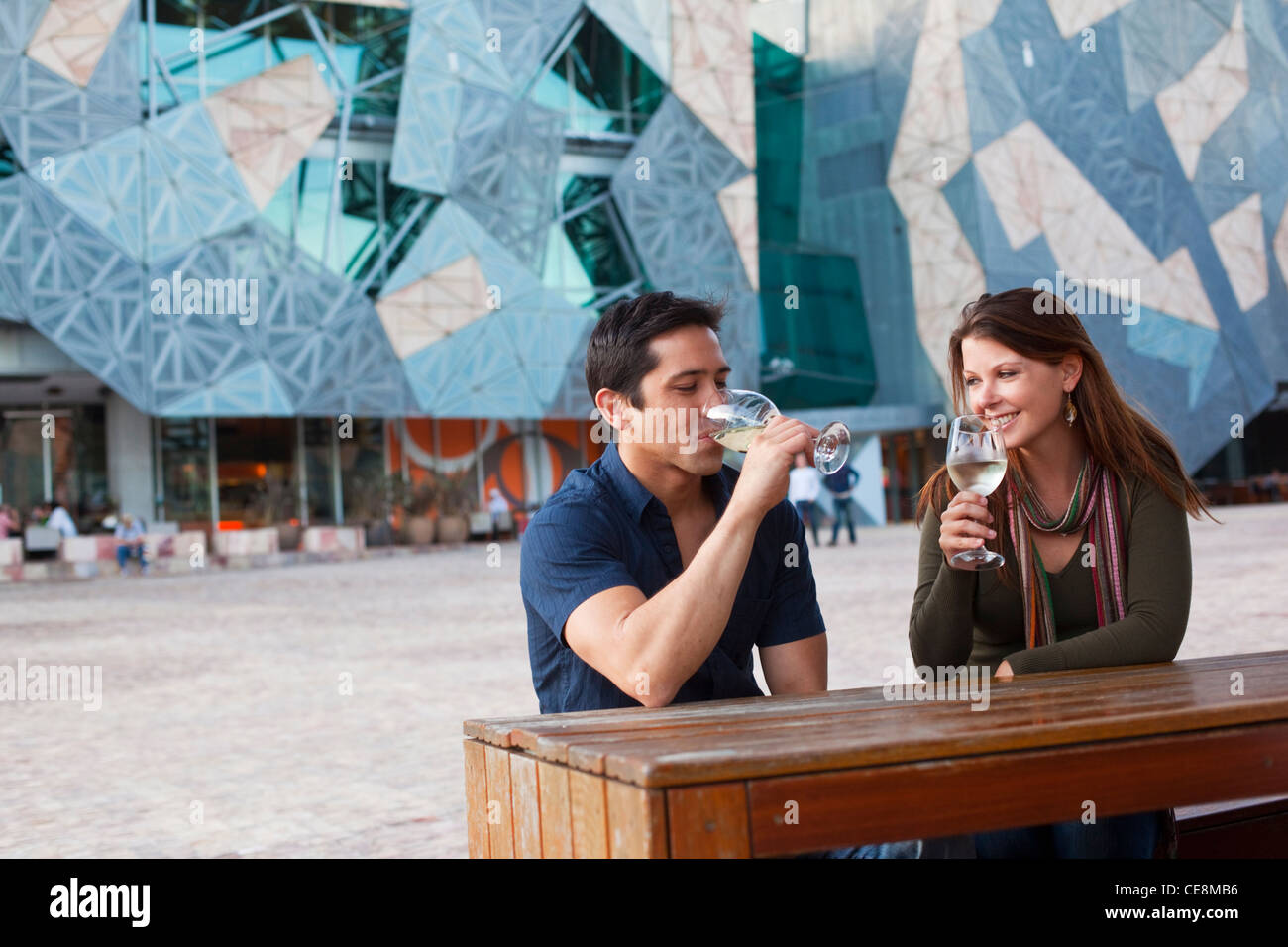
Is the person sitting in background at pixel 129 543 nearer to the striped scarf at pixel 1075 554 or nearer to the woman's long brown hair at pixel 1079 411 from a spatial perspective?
the woman's long brown hair at pixel 1079 411

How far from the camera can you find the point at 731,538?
2291 millimetres

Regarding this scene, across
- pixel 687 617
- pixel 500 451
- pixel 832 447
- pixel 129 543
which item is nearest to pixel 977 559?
pixel 832 447

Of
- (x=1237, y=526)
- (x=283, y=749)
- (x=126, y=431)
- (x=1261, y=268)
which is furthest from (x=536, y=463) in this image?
(x=283, y=749)

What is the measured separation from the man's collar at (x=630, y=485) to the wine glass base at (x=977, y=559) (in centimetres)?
55

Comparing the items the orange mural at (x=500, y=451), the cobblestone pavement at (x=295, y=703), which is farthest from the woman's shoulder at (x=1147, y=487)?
the orange mural at (x=500, y=451)

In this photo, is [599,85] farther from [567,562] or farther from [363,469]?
[567,562]

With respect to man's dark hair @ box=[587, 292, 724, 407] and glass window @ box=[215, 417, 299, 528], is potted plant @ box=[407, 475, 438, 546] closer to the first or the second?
glass window @ box=[215, 417, 299, 528]

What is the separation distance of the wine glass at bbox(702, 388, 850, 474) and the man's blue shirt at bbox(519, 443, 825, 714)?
0.22m

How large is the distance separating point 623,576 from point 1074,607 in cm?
113

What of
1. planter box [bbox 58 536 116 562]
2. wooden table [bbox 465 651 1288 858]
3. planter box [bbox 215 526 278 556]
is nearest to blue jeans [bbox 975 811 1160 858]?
wooden table [bbox 465 651 1288 858]

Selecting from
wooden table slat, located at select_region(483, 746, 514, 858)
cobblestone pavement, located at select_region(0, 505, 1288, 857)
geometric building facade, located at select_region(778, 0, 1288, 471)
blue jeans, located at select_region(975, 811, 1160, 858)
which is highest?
geometric building facade, located at select_region(778, 0, 1288, 471)

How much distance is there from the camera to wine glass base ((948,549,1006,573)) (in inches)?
98.5

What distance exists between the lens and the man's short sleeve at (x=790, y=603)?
9.06 feet
